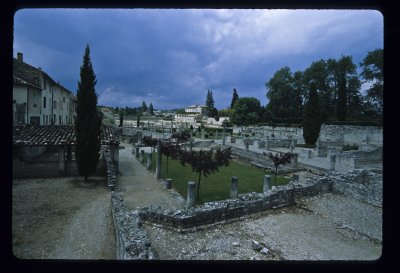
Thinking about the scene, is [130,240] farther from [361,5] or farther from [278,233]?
[361,5]

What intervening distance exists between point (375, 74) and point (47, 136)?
4890 centimetres

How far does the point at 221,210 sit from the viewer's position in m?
9.45

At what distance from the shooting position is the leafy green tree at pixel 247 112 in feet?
208

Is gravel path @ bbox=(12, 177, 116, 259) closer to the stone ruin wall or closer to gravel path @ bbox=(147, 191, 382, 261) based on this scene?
gravel path @ bbox=(147, 191, 382, 261)

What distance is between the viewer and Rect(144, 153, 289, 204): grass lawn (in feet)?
47.1

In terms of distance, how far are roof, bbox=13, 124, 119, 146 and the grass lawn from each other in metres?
4.39

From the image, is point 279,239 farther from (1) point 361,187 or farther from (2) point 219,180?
(2) point 219,180

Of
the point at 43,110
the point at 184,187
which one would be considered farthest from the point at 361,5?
the point at 43,110

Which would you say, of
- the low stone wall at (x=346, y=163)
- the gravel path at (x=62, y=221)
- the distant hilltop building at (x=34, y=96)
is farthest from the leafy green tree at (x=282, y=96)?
the gravel path at (x=62, y=221)

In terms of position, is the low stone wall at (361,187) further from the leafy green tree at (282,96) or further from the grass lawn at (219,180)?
the leafy green tree at (282,96)

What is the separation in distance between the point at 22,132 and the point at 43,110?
539 inches

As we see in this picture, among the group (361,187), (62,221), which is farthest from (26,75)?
(361,187)

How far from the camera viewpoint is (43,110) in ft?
100

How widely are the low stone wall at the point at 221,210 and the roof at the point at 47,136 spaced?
10398 mm
